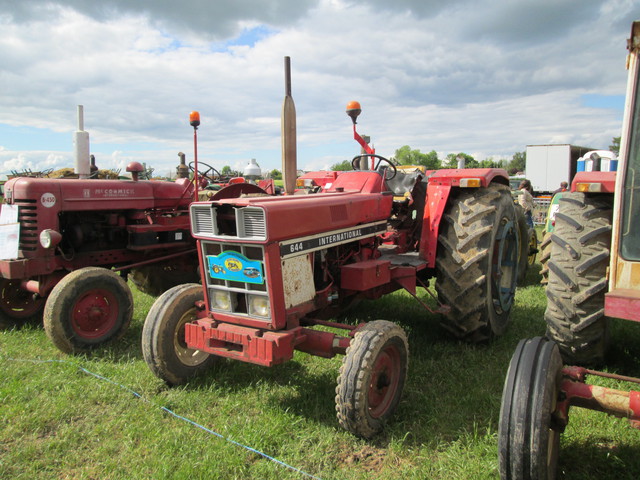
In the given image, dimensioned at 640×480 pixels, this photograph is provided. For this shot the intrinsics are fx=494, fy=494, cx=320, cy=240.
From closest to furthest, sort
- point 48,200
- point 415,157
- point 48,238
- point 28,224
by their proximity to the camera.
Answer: point 48,238
point 28,224
point 48,200
point 415,157

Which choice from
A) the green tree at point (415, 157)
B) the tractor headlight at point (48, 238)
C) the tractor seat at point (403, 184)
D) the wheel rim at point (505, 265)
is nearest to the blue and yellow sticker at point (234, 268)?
the tractor seat at point (403, 184)

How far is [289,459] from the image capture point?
9.03 feet

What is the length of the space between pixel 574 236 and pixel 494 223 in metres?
0.94

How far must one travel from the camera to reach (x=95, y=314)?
4590 mm

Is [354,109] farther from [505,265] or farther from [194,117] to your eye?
[505,265]

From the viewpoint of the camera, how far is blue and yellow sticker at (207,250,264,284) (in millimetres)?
3062

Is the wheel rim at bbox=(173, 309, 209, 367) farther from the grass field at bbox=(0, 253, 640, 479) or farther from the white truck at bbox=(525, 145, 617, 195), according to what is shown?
the white truck at bbox=(525, 145, 617, 195)

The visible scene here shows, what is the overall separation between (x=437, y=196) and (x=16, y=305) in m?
4.68

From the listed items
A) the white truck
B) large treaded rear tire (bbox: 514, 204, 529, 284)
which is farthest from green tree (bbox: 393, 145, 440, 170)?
large treaded rear tire (bbox: 514, 204, 529, 284)

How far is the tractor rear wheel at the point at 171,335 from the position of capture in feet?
11.3

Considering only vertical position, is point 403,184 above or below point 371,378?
above

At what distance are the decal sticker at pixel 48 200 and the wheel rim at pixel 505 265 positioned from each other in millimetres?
4387

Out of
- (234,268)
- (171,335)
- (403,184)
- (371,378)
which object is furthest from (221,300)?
(403,184)

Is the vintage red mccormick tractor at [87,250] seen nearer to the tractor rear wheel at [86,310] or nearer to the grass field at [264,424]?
the tractor rear wheel at [86,310]
